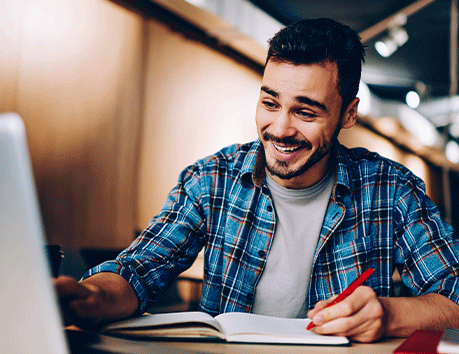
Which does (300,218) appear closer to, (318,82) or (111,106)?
(318,82)

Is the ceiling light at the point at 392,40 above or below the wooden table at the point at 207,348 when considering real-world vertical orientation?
above

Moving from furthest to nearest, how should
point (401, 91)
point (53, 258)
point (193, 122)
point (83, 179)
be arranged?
point (401, 91)
point (193, 122)
point (83, 179)
point (53, 258)

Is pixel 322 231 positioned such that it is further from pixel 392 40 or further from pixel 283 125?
pixel 392 40

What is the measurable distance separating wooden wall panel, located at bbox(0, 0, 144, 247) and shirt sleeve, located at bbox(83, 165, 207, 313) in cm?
158

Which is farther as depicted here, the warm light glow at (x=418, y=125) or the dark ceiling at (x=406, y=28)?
the warm light glow at (x=418, y=125)

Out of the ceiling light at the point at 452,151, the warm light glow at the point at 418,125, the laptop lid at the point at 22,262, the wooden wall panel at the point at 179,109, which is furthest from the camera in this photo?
the ceiling light at the point at 452,151

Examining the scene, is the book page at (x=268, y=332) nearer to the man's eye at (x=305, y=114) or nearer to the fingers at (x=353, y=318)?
the fingers at (x=353, y=318)

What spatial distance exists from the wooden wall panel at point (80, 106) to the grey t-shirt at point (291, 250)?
175 cm

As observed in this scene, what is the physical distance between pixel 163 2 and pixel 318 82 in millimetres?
2334

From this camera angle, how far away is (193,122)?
3977 mm

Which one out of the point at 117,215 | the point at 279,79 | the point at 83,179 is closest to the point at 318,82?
the point at 279,79

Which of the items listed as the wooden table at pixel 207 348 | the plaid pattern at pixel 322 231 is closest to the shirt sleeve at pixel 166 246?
the plaid pattern at pixel 322 231

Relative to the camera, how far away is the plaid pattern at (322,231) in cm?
129

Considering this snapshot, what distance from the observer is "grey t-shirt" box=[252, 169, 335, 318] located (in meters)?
1.34
